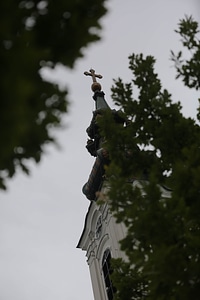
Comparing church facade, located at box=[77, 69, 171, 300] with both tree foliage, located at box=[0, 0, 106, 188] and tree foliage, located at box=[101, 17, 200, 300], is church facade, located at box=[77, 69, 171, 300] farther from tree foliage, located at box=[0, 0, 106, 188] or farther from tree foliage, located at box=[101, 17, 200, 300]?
tree foliage, located at box=[0, 0, 106, 188]

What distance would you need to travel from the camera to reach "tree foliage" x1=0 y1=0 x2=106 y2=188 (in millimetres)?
3000

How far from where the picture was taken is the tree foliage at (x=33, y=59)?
118 inches

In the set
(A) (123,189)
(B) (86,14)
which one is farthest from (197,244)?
(B) (86,14)

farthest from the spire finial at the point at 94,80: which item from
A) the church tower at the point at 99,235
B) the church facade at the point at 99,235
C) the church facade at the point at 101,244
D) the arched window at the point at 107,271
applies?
the arched window at the point at 107,271

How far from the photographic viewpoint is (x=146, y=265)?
546 centimetres

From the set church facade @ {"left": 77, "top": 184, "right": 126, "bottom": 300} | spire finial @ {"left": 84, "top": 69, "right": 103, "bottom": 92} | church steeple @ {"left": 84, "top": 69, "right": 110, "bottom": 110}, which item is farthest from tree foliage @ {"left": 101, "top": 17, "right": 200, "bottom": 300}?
spire finial @ {"left": 84, "top": 69, "right": 103, "bottom": 92}

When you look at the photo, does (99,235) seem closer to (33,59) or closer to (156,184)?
(156,184)

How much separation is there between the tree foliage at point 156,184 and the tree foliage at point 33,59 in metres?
1.91

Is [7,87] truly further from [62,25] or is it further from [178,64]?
[178,64]

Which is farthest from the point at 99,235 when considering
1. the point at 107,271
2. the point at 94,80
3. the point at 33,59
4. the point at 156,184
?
the point at 33,59

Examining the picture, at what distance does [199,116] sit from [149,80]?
1.20 meters

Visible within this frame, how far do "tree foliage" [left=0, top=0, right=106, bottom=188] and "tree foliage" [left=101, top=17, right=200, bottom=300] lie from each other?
1912mm

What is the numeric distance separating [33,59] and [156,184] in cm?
290

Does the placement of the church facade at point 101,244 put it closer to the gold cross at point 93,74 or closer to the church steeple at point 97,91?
the church steeple at point 97,91
